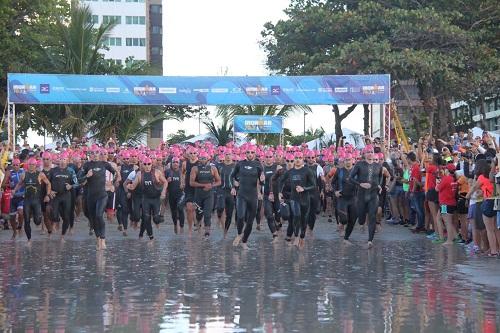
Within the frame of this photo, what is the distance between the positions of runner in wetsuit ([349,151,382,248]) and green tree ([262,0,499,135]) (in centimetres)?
1824

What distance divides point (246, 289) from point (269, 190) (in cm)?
978

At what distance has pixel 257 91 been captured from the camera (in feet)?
105

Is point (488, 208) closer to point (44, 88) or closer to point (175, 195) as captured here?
point (175, 195)

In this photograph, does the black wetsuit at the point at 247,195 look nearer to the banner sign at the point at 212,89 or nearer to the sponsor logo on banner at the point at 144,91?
the banner sign at the point at 212,89

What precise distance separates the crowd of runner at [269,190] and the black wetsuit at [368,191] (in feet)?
0.06

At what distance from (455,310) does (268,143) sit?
129 ft

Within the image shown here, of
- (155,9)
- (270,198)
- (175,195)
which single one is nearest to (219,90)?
(175,195)

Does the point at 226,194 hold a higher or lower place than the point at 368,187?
lower

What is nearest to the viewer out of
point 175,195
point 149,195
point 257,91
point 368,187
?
point 368,187

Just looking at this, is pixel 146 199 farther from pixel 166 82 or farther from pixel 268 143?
pixel 268 143

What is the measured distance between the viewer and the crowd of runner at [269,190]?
18266 millimetres

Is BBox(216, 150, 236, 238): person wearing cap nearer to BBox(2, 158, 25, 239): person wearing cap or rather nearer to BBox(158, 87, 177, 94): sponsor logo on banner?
BBox(2, 158, 25, 239): person wearing cap

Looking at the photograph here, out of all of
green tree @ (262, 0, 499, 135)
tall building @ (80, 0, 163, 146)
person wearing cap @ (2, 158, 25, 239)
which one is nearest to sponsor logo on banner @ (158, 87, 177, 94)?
green tree @ (262, 0, 499, 135)

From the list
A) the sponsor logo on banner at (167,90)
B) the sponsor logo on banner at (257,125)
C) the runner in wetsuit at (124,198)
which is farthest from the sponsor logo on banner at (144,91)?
the runner in wetsuit at (124,198)
